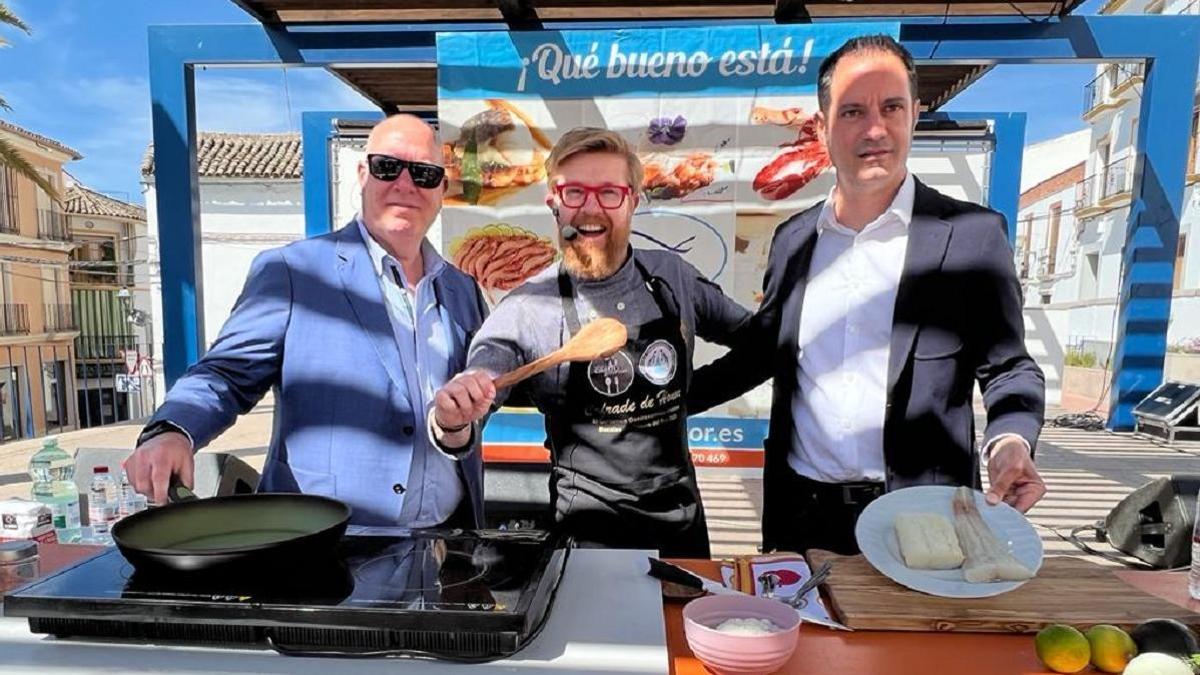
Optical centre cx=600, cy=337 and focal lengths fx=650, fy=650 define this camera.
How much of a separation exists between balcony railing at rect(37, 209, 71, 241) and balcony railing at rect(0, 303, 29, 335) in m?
3.37

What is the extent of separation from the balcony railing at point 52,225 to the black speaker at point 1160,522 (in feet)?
112

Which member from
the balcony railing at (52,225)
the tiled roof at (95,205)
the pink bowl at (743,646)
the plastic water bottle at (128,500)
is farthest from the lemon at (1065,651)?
the tiled roof at (95,205)

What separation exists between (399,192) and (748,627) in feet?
4.36

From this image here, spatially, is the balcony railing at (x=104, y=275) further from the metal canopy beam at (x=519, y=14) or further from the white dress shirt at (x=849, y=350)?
the white dress shirt at (x=849, y=350)

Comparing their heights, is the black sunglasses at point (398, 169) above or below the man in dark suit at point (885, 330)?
above

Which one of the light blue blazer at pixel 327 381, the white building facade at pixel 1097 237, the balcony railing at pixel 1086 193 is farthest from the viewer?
the balcony railing at pixel 1086 193

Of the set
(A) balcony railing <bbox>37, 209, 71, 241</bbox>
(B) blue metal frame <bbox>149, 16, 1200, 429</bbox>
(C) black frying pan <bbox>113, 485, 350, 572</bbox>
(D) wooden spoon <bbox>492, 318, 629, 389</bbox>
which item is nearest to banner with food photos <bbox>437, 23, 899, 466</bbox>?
(B) blue metal frame <bbox>149, 16, 1200, 429</bbox>

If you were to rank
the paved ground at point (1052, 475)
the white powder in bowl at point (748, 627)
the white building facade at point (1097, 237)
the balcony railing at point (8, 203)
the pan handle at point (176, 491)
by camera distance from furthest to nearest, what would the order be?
the balcony railing at point (8, 203) → the white building facade at point (1097, 237) → the paved ground at point (1052, 475) → the pan handle at point (176, 491) → the white powder in bowl at point (748, 627)

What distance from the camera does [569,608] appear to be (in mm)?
1060

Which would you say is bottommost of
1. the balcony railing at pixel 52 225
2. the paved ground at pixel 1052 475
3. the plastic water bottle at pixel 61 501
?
the paved ground at pixel 1052 475

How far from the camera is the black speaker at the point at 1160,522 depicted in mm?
3111

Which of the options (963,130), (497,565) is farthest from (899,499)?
(963,130)

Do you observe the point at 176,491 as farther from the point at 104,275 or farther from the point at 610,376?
the point at 104,275

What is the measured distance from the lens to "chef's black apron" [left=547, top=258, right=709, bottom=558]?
172 cm
